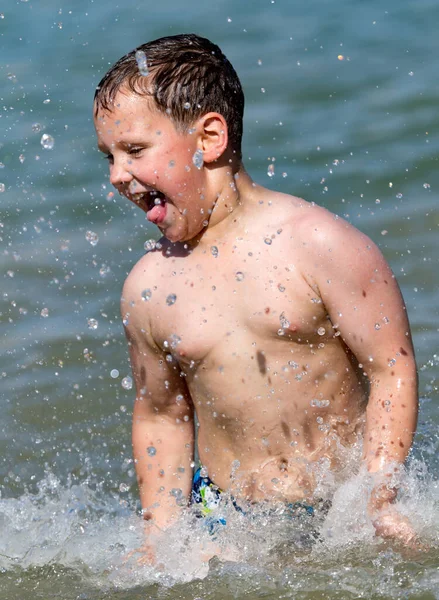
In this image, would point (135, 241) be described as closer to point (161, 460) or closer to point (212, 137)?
point (161, 460)

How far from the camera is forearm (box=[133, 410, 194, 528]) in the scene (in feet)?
12.0

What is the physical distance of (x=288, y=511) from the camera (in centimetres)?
341

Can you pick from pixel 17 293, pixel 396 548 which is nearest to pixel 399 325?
pixel 396 548

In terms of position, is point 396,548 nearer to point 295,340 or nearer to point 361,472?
point 361,472

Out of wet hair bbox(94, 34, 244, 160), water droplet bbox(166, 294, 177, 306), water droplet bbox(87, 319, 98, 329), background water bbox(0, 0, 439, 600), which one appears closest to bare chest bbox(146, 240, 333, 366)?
water droplet bbox(166, 294, 177, 306)

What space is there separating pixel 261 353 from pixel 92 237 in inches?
102

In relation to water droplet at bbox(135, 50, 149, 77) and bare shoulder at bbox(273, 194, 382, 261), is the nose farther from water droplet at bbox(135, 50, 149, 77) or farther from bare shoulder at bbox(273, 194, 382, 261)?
bare shoulder at bbox(273, 194, 382, 261)

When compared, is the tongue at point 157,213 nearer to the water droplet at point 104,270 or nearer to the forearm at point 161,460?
the forearm at point 161,460

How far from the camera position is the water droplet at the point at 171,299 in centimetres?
341

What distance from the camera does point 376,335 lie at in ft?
10.4

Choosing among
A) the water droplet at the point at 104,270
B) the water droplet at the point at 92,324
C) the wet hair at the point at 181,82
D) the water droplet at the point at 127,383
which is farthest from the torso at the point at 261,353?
the water droplet at the point at 104,270

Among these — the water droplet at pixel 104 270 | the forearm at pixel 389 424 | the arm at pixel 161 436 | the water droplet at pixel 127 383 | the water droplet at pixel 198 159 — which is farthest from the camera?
the water droplet at pixel 104 270

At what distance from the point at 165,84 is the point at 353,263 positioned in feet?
2.26

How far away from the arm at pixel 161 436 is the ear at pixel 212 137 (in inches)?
19.4
